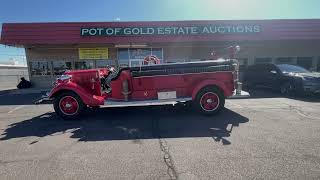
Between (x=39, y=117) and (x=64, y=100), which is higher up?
(x=64, y=100)

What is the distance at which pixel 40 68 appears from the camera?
17.9m

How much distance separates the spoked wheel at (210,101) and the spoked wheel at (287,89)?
575 cm

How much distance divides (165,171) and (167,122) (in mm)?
3024

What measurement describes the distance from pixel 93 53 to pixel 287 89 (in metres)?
12.7

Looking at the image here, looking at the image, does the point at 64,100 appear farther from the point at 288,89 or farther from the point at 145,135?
the point at 288,89

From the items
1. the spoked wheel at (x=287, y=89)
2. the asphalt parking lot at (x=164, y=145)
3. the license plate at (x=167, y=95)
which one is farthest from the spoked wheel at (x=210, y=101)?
the spoked wheel at (x=287, y=89)

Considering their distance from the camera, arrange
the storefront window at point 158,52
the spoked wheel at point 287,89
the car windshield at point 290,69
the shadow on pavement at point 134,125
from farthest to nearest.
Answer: the storefront window at point 158,52 → the car windshield at point 290,69 → the spoked wheel at point 287,89 → the shadow on pavement at point 134,125

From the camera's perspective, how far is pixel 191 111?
801 centimetres

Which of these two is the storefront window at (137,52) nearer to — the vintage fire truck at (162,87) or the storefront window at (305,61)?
the vintage fire truck at (162,87)

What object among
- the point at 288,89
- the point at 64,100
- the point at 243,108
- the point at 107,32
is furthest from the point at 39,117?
the point at 288,89

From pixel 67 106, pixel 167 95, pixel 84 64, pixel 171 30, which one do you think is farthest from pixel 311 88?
pixel 84 64

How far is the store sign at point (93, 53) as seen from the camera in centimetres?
1725

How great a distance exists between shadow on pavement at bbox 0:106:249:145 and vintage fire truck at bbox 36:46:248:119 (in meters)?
0.48

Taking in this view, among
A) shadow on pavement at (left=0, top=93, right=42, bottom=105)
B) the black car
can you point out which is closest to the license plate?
the black car
